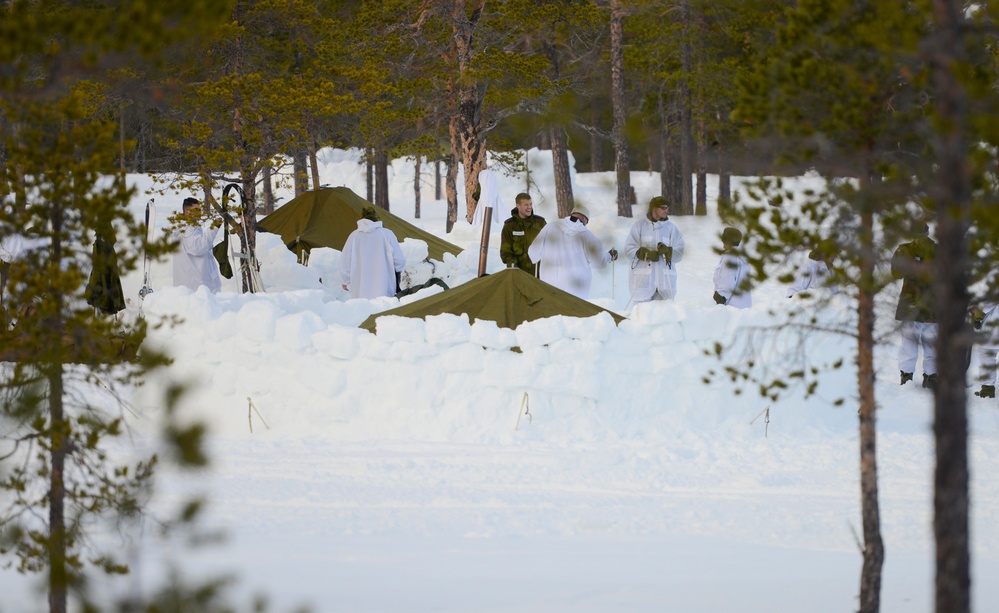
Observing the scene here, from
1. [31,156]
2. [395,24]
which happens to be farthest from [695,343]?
[395,24]

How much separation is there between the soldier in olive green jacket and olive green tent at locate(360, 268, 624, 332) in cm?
252

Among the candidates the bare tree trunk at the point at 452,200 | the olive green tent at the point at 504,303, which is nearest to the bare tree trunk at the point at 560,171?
the bare tree trunk at the point at 452,200

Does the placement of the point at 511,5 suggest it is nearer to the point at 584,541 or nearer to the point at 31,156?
the point at 584,541

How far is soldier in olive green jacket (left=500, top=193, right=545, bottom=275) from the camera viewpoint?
13.3 meters

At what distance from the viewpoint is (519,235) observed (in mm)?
13359

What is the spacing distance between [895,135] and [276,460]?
551 centimetres

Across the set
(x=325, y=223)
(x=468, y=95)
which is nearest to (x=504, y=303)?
(x=325, y=223)

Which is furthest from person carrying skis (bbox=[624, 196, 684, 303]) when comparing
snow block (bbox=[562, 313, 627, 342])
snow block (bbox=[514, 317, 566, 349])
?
snow block (bbox=[514, 317, 566, 349])

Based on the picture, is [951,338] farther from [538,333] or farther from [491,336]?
[491,336]

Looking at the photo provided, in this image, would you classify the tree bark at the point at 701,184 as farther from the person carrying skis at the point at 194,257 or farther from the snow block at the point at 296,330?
the snow block at the point at 296,330

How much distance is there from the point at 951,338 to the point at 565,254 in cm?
957

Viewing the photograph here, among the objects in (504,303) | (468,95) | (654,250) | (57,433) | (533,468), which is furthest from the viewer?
(468,95)

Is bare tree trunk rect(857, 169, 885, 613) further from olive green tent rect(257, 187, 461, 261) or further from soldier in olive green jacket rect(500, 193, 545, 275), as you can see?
olive green tent rect(257, 187, 461, 261)

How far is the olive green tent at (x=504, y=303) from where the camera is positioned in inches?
412
